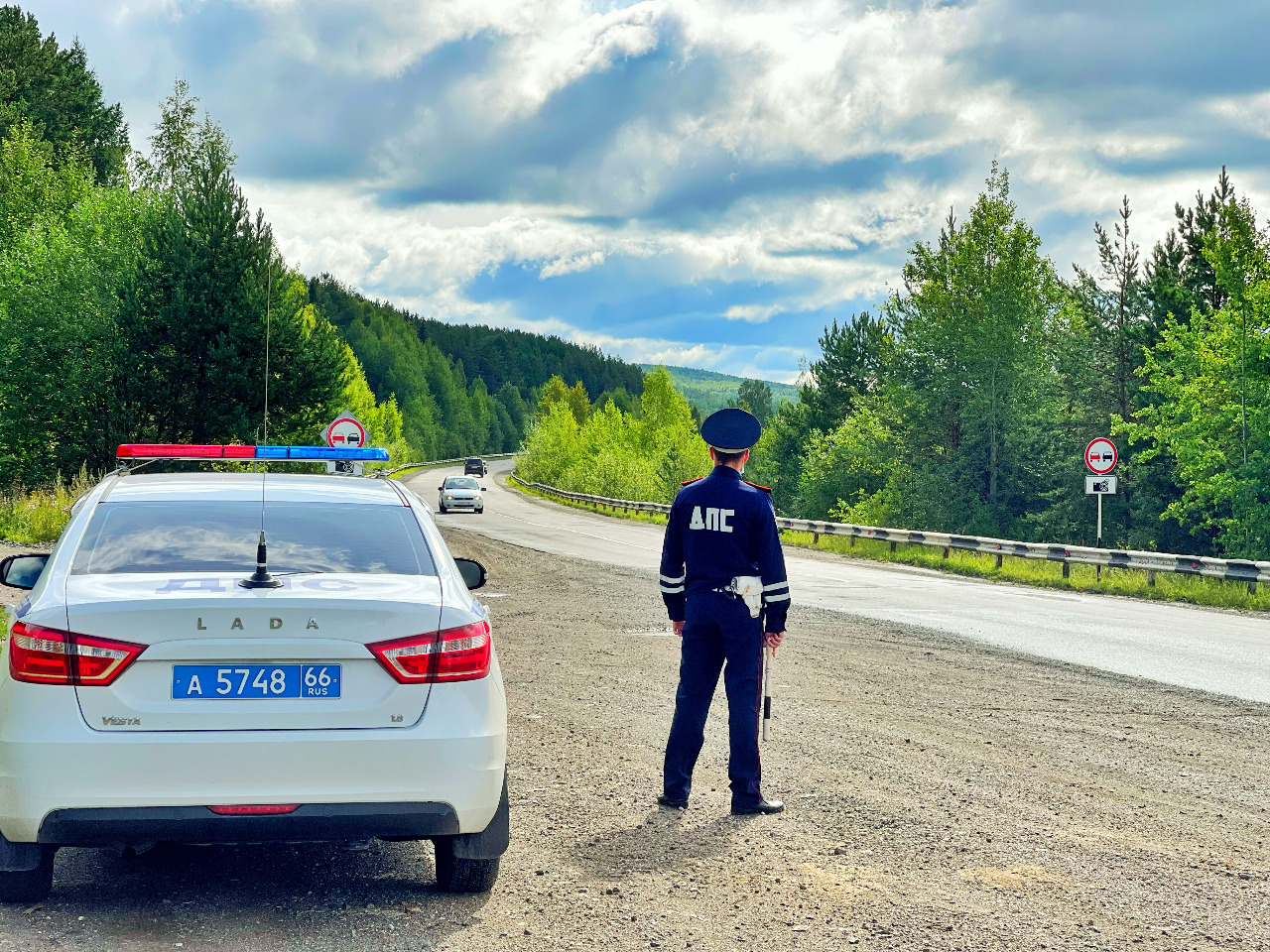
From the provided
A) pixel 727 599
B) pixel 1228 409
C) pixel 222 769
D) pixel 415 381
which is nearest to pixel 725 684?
pixel 727 599

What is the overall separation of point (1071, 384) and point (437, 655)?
47.9 meters

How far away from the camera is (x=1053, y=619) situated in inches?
630

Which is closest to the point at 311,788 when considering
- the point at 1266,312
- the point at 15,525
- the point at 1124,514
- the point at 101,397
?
the point at 15,525

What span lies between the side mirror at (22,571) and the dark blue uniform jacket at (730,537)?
2.78 m

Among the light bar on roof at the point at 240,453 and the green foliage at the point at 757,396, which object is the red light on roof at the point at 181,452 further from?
the green foliage at the point at 757,396

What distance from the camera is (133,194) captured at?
41562mm

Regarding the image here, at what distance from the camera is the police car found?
158 inches

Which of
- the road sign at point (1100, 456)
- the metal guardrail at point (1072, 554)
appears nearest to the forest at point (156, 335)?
the metal guardrail at point (1072, 554)

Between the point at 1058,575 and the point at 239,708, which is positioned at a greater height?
the point at 239,708

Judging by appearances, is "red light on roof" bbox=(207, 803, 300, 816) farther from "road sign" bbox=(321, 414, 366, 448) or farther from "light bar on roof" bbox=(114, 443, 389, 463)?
"road sign" bbox=(321, 414, 366, 448)

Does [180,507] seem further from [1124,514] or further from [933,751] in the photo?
[1124,514]

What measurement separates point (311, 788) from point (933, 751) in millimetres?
4460

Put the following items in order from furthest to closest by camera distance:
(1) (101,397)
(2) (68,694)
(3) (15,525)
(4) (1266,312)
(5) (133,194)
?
(5) (133,194) < (4) (1266,312) < (1) (101,397) < (3) (15,525) < (2) (68,694)

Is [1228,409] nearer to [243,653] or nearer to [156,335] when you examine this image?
[156,335]
